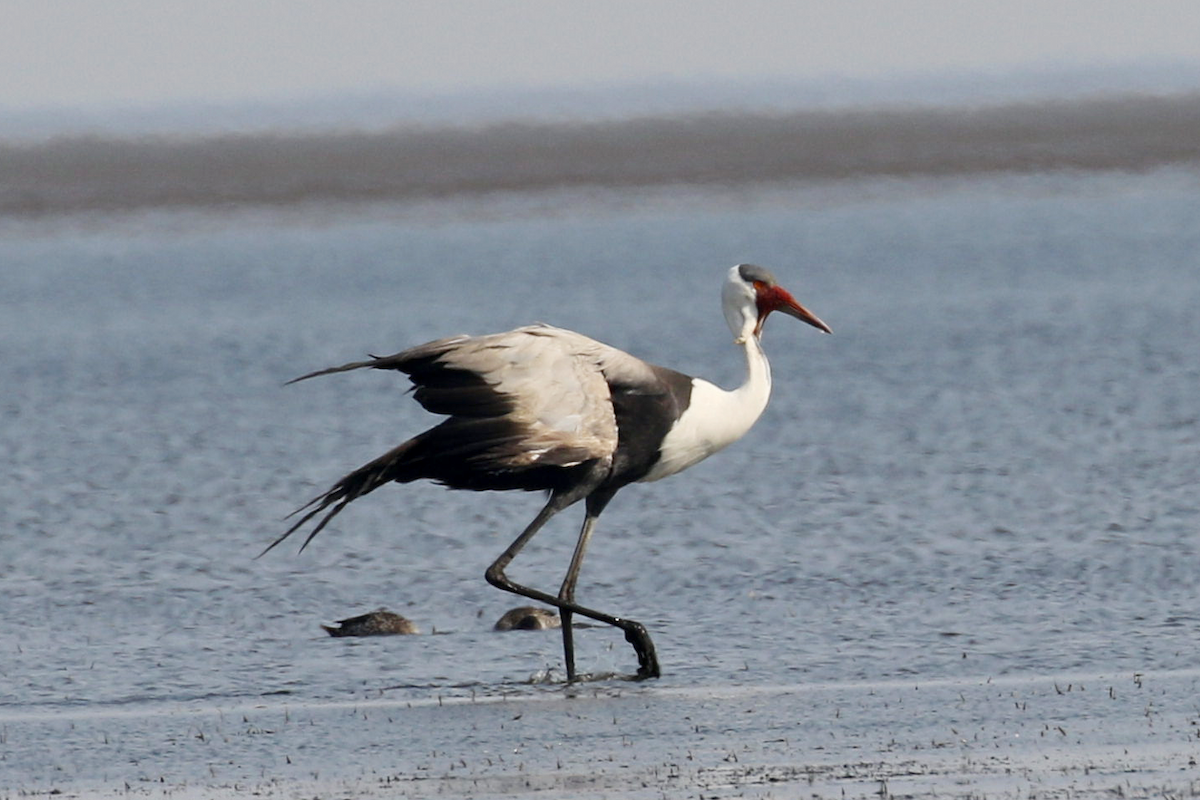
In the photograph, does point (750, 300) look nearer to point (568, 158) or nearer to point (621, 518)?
point (621, 518)

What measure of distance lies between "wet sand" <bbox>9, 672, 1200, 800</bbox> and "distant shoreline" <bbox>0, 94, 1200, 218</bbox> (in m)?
34.7

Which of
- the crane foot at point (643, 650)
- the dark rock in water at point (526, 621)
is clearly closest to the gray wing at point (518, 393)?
the crane foot at point (643, 650)

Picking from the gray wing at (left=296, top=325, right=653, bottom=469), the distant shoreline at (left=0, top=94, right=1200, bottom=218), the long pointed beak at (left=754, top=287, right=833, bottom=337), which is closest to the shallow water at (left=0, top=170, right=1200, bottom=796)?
the gray wing at (left=296, top=325, right=653, bottom=469)

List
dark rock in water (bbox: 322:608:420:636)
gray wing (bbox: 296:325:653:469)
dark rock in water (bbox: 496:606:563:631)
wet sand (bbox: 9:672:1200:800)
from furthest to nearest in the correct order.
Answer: dark rock in water (bbox: 496:606:563:631)
dark rock in water (bbox: 322:608:420:636)
gray wing (bbox: 296:325:653:469)
wet sand (bbox: 9:672:1200:800)

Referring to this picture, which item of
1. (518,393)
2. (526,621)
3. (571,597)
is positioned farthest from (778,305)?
(526,621)

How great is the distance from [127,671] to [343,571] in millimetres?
2513

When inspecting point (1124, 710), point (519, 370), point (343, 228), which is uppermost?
point (519, 370)

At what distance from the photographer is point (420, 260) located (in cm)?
3466

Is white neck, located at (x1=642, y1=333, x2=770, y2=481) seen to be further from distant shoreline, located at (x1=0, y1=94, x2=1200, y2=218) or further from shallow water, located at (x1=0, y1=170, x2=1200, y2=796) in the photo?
distant shoreline, located at (x1=0, y1=94, x2=1200, y2=218)

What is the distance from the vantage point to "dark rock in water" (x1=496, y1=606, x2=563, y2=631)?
35.7 feet

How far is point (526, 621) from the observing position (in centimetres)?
1090

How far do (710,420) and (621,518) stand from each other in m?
3.24

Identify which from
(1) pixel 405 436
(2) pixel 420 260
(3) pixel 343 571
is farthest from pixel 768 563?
(2) pixel 420 260

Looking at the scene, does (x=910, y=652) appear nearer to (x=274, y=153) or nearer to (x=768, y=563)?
(x=768, y=563)
